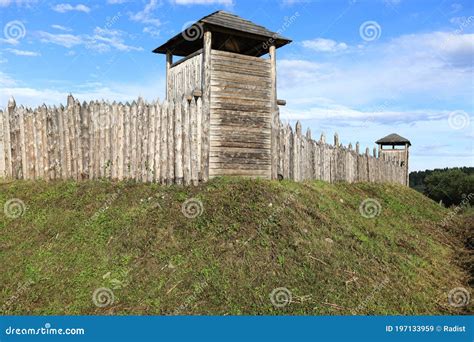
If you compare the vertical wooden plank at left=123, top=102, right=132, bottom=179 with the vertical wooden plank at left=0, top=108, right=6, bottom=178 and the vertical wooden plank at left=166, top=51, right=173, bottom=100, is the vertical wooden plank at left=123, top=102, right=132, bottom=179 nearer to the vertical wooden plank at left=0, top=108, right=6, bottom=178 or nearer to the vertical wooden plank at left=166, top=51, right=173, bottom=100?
the vertical wooden plank at left=166, top=51, right=173, bottom=100

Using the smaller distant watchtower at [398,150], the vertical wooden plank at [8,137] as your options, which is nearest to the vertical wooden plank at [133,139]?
the vertical wooden plank at [8,137]

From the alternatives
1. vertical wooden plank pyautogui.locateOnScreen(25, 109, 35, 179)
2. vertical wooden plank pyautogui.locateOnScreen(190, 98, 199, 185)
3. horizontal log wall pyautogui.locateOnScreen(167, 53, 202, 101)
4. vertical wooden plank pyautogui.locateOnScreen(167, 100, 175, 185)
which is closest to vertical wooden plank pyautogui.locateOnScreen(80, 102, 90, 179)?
vertical wooden plank pyautogui.locateOnScreen(25, 109, 35, 179)

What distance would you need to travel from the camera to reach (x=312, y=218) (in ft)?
31.4

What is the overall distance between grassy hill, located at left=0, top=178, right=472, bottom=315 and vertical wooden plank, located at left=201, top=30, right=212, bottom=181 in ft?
2.27

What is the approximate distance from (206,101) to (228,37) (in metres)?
3.08

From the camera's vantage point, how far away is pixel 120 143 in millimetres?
11602

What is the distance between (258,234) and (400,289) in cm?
288

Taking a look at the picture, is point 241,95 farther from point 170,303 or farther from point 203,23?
point 170,303

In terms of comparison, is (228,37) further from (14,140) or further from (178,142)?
(14,140)

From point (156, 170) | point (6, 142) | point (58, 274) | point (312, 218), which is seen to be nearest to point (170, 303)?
point (58, 274)

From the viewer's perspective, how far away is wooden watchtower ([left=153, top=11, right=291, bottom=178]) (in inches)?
457

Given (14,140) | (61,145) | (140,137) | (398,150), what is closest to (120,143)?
(140,137)

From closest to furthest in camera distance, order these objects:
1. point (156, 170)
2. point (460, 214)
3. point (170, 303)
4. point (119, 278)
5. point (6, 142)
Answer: point (170, 303)
point (119, 278)
point (156, 170)
point (6, 142)
point (460, 214)

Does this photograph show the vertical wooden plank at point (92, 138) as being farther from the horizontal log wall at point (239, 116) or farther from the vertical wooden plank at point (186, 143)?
the horizontal log wall at point (239, 116)
